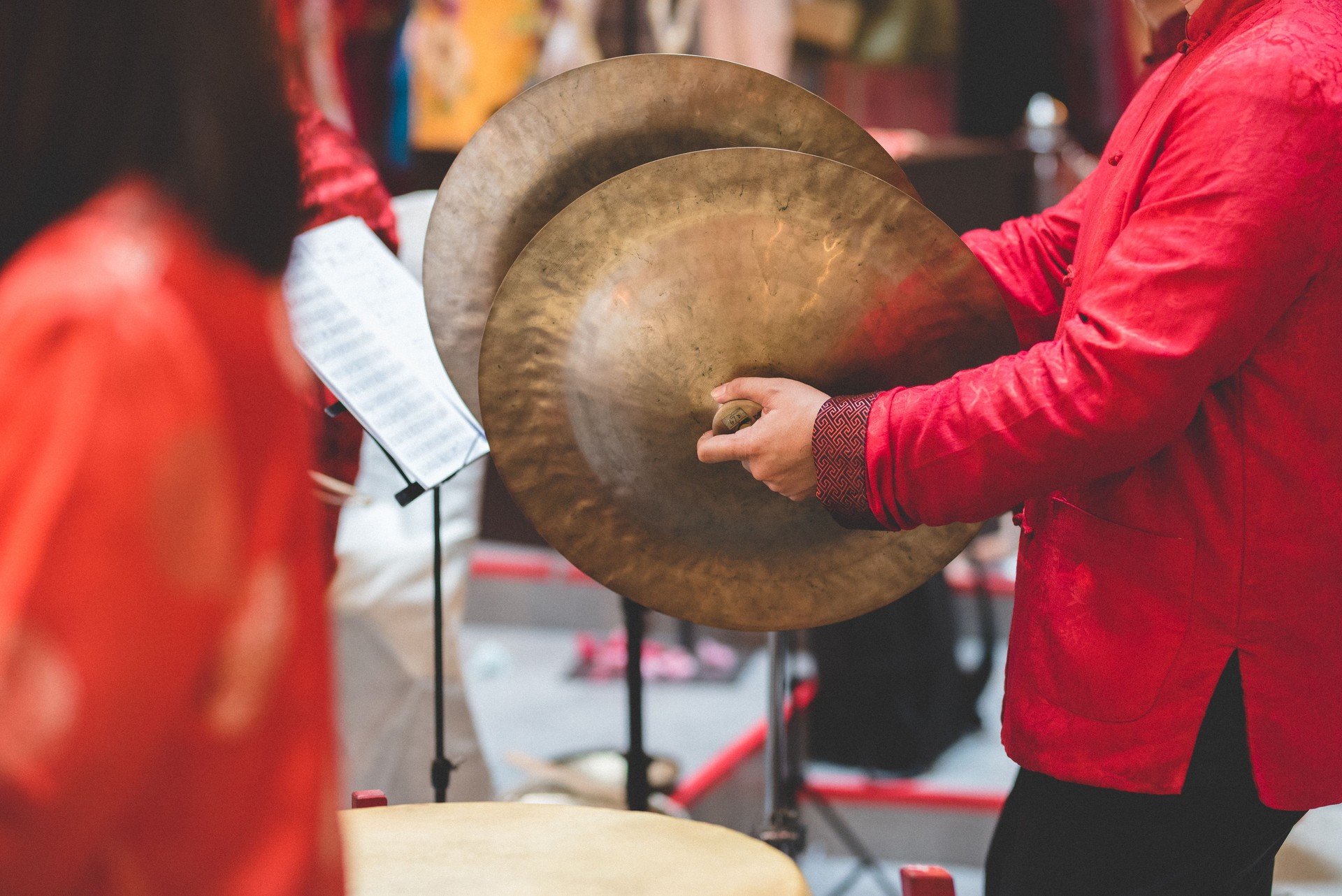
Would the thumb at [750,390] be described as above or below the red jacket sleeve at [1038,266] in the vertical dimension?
below

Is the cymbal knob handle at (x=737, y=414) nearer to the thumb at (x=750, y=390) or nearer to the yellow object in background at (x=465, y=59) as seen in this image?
the thumb at (x=750, y=390)

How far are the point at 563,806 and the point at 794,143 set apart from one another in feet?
2.34

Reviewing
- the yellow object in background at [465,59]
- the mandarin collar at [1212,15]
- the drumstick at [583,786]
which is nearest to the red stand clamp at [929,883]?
the mandarin collar at [1212,15]

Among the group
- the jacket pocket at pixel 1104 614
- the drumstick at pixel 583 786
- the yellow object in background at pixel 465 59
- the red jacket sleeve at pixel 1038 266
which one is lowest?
the drumstick at pixel 583 786

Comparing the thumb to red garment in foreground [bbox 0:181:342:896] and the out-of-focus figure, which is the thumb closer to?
red garment in foreground [bbox 0:181:342:896]

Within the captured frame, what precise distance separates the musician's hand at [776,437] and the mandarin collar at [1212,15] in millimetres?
478

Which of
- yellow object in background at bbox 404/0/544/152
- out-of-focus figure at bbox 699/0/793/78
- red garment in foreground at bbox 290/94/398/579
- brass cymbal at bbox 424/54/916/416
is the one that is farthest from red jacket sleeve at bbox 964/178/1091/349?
yellow object in background at bbox 404/0/544/152

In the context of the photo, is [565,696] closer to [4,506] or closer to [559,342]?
[559,342]

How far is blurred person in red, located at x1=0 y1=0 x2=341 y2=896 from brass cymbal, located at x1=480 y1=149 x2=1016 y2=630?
19.7 inches

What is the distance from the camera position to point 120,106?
0.56 metres

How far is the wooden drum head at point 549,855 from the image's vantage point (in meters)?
1.04

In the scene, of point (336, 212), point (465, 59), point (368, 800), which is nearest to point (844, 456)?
point (368, 800)

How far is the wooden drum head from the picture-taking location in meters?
1.04

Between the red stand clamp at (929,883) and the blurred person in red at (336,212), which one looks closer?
the red stand clamp at (929,883)
